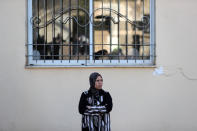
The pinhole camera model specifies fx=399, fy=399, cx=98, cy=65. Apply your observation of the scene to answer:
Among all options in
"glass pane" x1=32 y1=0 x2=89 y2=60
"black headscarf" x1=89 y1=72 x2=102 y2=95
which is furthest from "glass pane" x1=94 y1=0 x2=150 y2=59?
→ "black headscarf" x1=89 y1=72 x2=102 y2=95

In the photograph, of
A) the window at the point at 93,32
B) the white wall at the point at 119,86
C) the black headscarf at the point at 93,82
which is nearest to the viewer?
the black headscarf at the point at 93,82

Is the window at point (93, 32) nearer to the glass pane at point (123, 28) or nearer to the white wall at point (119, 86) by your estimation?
the glass pane at point (123, 28)

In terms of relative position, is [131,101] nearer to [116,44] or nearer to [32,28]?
[116,44]

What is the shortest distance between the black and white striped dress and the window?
2.02 metres

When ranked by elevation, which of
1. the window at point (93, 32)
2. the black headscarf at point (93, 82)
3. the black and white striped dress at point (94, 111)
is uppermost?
the window at point (93, 32)

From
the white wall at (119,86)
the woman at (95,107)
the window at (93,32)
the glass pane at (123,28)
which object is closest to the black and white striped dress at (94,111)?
the woman at (95,107)

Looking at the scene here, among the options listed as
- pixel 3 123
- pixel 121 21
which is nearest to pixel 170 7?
pixel 121 21

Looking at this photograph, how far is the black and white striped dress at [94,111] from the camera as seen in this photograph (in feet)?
15.8

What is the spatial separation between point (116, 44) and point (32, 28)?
4.81 ft

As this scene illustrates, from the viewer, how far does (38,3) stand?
6.89m

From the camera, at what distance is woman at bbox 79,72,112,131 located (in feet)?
15.8

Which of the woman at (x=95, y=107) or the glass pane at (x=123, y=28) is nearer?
the woman at (x=95, y=107)

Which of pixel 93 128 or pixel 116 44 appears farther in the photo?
pixel 116 44

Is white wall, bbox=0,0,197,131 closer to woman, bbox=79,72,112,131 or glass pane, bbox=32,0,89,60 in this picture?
glass pane, bbox=32,0,89,60
